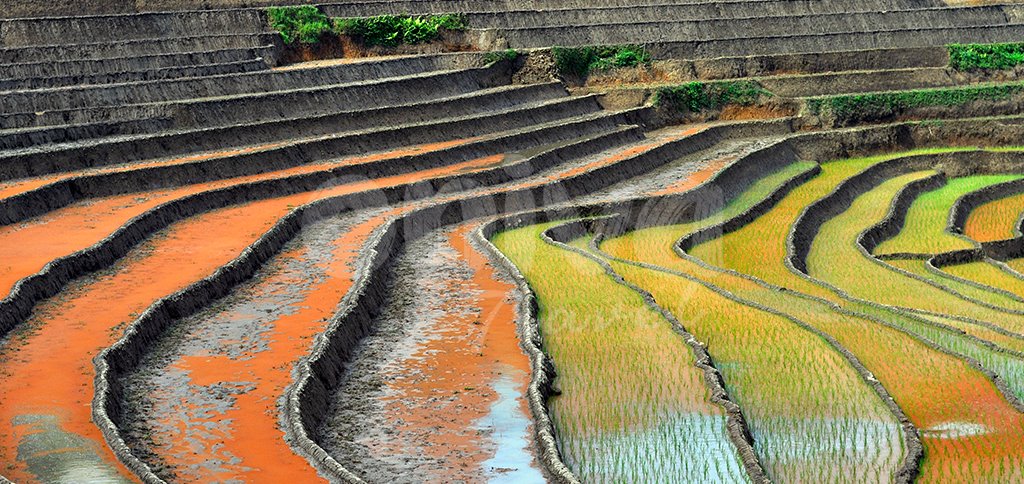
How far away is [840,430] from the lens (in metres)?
10.4

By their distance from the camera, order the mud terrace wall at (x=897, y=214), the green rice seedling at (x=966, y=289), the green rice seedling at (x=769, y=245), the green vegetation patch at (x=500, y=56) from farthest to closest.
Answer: the green vegetation patch at (x=500, y=56) → the mud terrace wall at (x=897, y=214) → the green rice seedling at (x=769, y=245) → the green rice seedling at (x=966, y=289)

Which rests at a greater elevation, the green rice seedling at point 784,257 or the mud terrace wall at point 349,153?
the mud terrace wall at point 349,153

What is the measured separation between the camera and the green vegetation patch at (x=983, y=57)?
108ft

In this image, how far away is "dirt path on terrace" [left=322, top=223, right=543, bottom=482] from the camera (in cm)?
932

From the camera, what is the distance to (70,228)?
16.7 meters

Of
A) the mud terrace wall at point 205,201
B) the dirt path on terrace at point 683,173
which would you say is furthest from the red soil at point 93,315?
the dirt path on terrace at point 683,173

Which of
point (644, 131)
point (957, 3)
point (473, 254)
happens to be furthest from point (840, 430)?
point (957, 3)

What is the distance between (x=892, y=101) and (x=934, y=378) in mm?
19547

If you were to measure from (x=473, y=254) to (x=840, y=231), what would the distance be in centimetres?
722

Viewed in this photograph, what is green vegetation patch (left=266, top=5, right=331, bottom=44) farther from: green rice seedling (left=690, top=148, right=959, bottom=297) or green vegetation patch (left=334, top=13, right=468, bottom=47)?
green rice seedling (left=690, top=148, right=959, bottom=297)

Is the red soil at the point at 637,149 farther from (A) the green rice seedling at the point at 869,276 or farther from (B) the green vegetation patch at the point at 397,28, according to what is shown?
(B) the green vegetation patch at the point at 397,28

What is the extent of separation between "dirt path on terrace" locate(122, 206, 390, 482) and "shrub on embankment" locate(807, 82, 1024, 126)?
16586 millimetres

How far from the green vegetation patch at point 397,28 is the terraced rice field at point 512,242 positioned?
0.19 feet

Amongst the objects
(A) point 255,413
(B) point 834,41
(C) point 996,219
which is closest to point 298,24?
(B) point 834,41
